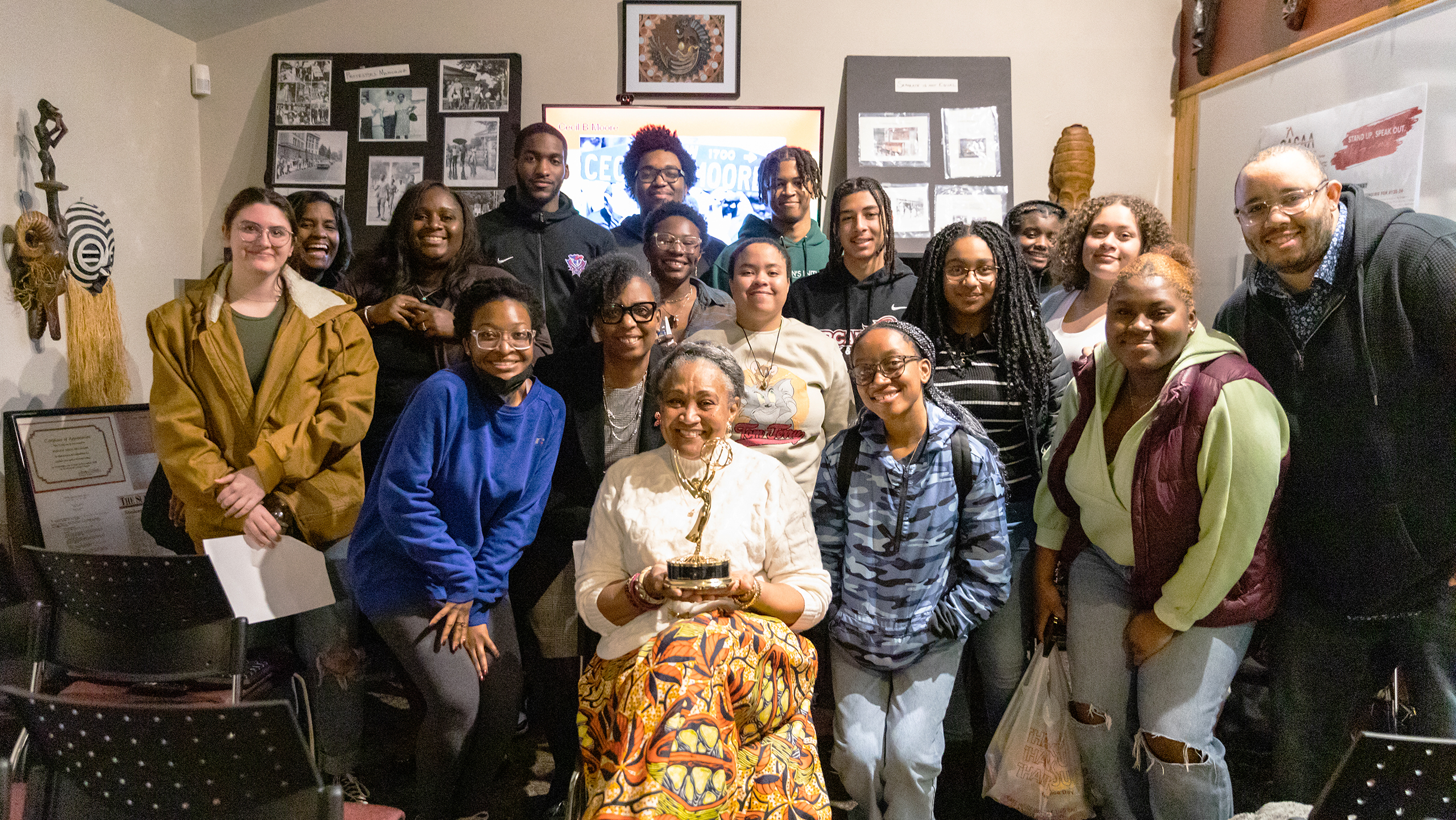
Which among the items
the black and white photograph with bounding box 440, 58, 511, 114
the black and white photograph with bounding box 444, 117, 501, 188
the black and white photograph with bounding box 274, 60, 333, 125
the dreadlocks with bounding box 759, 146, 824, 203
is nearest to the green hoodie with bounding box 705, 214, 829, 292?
the dreadlocks with bounding box 759, 146, 824, 203

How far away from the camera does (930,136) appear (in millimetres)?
4609

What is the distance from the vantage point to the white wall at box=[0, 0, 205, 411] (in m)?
3.46

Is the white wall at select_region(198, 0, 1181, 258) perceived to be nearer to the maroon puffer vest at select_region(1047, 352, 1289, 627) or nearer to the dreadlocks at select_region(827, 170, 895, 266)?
the dreadlocks at select_region(827, 170, 895, 266)

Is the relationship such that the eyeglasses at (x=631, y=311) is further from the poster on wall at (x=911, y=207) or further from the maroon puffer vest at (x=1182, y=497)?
the poster on wall at (x=911, y=207)

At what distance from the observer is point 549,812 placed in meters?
2.48

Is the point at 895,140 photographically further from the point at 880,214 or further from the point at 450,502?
the point at 450,502

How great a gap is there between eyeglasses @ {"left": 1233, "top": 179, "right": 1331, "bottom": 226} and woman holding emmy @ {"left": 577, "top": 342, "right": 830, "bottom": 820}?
1313 millimetres

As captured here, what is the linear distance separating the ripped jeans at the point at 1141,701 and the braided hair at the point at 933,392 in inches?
15.7

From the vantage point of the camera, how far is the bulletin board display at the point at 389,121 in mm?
4711

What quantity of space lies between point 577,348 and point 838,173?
2.64m

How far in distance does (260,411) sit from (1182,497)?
8.16 feet

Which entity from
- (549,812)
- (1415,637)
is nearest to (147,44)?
(549,812)

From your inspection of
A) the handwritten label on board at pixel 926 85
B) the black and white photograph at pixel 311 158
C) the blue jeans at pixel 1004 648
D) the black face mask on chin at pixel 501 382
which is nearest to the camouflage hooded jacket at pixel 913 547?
the blue jeans at pixel 1004 648

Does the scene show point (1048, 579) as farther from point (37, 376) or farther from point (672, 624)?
point (37, 376)
